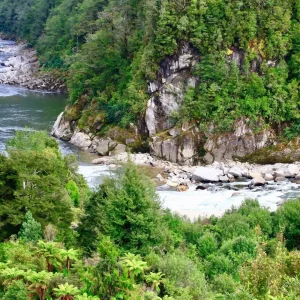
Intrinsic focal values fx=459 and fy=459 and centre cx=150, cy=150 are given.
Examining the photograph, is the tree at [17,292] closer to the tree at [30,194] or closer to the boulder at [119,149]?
the tree at [30,194]

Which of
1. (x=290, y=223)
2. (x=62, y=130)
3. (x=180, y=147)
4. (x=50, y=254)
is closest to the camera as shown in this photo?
(x=50, y=254)

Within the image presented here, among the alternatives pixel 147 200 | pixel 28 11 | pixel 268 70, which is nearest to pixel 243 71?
pixel 268 70

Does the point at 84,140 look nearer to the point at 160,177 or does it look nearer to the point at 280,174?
the point at 160,177

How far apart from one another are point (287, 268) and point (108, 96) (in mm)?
51933

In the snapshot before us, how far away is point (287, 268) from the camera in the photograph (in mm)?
14281

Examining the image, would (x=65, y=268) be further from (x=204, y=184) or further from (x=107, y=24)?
(x=107, y=24)

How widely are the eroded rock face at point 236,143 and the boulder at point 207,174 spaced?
443 cm

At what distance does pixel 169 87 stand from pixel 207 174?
13.7 meters

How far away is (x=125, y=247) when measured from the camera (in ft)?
75.6

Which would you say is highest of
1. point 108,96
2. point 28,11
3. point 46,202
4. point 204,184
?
point 28,11

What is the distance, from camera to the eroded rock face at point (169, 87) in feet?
186

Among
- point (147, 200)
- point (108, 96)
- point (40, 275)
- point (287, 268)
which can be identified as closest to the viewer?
point (287, 268)

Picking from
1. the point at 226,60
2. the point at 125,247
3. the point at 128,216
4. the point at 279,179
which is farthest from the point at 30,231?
the point at 226,60

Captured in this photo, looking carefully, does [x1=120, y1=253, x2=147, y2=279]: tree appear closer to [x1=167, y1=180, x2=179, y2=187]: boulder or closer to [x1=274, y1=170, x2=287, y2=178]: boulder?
[x1=167, y1=180, x2=179, y2=187]: boulder
